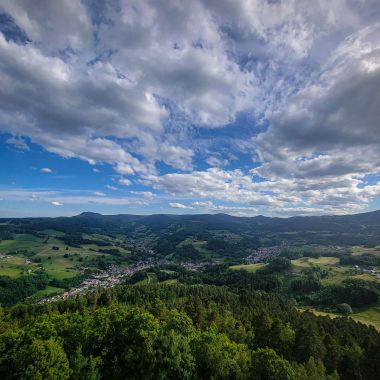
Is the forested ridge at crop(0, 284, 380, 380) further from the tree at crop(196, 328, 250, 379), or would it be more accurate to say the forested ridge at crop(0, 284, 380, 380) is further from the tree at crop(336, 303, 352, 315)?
the tree at crop(336, 303, 352, 315)

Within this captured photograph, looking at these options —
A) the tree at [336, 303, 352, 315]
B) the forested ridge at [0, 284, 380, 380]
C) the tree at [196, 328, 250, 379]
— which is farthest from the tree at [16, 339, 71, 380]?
the tree at [336, 303, 352, 315]

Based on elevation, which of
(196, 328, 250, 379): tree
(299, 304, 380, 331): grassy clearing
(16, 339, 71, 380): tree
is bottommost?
(299, 304, 380, 331): grassy clearing

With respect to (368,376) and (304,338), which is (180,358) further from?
(368,376)

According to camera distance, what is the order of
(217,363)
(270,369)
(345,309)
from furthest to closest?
(345,309) → (217,363) → (270,369)

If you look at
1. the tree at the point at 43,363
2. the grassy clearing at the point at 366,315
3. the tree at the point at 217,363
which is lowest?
the grassy clearing at the point at 366,315

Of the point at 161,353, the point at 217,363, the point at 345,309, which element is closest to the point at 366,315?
the point at 345,309

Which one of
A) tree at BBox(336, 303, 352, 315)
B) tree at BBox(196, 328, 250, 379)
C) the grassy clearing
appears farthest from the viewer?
tree at BBox(336, 303, 352, 315)

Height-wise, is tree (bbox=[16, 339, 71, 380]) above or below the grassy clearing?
above

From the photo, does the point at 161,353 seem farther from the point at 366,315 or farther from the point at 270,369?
the point at 366,315

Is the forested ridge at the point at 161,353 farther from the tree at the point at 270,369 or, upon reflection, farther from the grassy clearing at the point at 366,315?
the grassy clearing at the point at 366,315

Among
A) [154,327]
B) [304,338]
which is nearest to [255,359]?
[154,327]

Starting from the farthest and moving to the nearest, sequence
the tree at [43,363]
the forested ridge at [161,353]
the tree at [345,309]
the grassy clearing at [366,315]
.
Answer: the tree at [345,309] < the grassy clearing at [366,315] < the forested ridge at [161,353] < the tree at [43,363]

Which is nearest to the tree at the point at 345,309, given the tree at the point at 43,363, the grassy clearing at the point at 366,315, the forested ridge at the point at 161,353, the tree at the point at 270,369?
the grassy clearing at the point at 366,315
